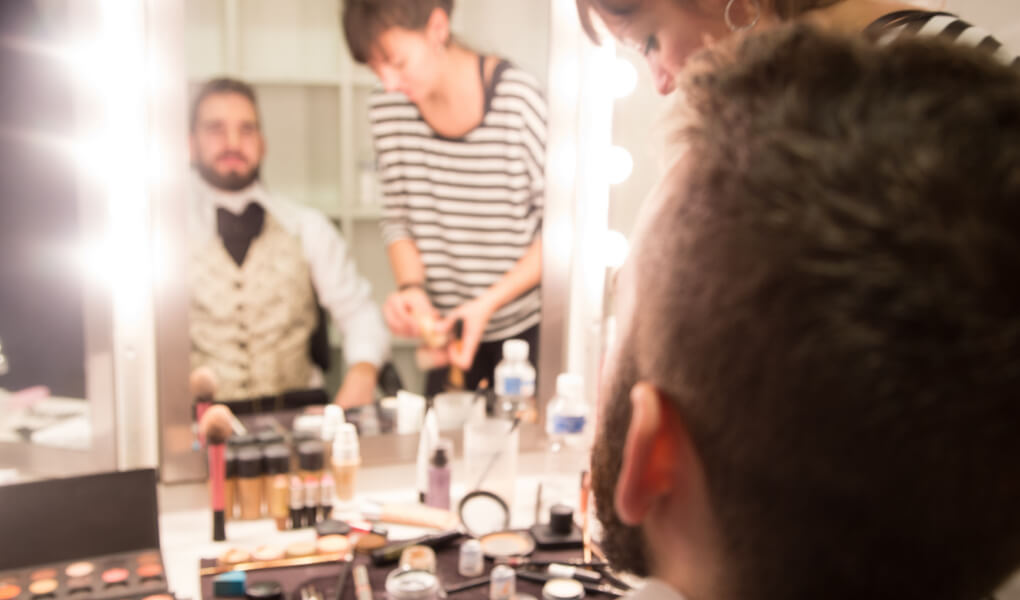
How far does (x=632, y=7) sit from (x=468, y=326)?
0.71 metres

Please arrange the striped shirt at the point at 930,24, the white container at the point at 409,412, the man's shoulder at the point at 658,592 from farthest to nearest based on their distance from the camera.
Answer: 1. the white container at the point at 409,412
2. the striped shirt at the point at 930,24
3. the man's shoulder at the point at 658,592

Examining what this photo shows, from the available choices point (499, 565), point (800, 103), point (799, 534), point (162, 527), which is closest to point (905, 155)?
point (800, 103)

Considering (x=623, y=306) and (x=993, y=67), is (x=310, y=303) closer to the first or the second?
(x=623, y=306)

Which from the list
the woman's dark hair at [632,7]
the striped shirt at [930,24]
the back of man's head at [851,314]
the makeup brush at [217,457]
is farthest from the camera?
the makeup brush at [217,457]

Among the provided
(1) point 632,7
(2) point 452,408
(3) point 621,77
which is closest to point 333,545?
(2) point 452,408

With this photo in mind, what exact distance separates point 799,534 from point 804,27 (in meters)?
0.27

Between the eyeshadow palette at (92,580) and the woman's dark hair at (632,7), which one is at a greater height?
the woman's dark hair at (632,7)

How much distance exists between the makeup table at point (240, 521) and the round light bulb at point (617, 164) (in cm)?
57

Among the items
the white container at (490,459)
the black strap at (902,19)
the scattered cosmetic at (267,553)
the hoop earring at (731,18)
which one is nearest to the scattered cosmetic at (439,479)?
the white container at (490,459)

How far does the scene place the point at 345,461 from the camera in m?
1.37

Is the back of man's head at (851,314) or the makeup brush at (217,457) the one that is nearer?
the back of man's head at (851,314)

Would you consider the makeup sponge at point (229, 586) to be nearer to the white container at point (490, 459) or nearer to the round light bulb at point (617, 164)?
the white container at point (490, 459)

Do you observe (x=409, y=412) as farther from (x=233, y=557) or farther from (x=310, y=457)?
(x=233, y=557)

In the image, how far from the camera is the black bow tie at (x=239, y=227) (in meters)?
1.33
